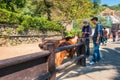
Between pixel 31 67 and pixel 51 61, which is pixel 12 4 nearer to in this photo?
pixel 51 61

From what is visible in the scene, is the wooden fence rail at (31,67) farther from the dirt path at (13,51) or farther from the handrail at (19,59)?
the dirt path at (13,51)

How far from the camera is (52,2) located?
33.8 meters

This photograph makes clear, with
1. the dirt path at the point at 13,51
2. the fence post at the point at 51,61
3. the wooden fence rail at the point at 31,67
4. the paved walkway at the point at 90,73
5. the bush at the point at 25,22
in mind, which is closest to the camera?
the wooden fence rail at the point at 31,67

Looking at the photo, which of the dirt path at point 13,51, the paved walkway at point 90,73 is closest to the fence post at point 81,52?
the paved walkway at point 90,73

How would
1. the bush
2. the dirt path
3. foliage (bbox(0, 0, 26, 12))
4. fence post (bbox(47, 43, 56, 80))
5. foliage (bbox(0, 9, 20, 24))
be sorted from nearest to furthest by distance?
fence post (bbox(47, 43, 56, 80)) < the dirt path < foliage (bbox(0, 9, 20, 24)) < the bush < foliage (bbox(0, 0, 26, 12))

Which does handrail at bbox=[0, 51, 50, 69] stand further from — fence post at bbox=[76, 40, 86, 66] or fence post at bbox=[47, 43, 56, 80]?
fence post at bbox=[76, 40, 86, 66]

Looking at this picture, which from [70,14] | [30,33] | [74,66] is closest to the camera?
[74,66]

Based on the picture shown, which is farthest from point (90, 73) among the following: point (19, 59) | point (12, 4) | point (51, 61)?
point (12, 4)

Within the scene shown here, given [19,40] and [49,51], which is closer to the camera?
[49,51]

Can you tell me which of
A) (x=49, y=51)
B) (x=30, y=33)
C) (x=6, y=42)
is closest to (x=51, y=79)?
(x=49, y=51)

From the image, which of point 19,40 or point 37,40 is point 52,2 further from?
point 19,40

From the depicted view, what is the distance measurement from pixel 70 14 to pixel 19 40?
Answer: 10584mm

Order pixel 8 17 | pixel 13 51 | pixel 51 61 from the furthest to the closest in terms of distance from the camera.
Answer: pixel 8 17 → pixel 13 51 → pixel 51 61

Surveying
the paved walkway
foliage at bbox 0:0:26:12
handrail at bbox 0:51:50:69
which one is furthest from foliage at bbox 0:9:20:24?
handrail at bbox 0:51:50:69
